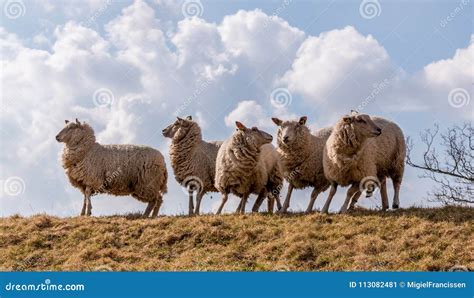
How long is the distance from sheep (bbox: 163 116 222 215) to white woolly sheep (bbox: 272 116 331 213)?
2.98m

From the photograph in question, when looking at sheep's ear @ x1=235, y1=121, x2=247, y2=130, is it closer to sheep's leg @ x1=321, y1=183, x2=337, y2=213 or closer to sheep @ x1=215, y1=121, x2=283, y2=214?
sheep @ x1=215, y1=121, x2=283, y2=214

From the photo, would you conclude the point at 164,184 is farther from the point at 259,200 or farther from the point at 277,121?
the point at 277,121

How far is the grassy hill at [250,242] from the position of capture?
43.3 ft

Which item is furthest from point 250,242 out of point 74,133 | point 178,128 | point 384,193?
point 74,133

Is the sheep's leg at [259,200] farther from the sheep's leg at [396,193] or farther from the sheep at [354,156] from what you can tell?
the sheep's leg at [396,193]

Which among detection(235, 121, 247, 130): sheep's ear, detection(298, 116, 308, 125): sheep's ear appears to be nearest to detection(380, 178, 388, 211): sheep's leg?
detection(298, 116, 308, 125): sheep's ear

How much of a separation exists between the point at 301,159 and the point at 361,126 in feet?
8.10

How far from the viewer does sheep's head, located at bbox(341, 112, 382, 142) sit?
1638 cm

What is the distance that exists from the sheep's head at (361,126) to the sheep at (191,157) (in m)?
5.48

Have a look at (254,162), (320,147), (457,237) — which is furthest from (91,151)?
(457,237)

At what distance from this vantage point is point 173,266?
43.2 ft

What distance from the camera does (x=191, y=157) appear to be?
20.3 metres

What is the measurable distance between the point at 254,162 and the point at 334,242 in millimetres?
4609

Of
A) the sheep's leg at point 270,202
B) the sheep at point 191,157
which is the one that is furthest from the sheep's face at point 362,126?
the sheep at point 191,157
